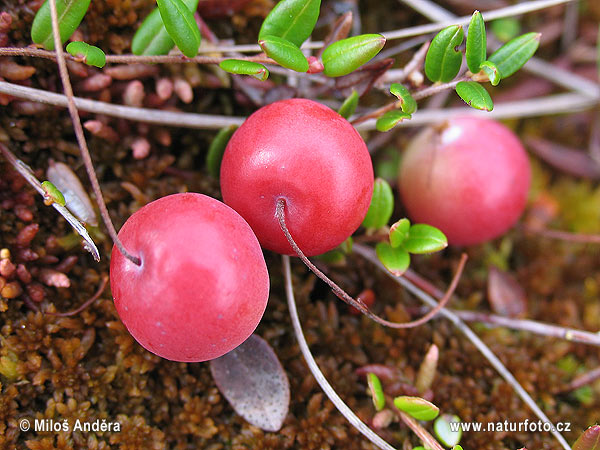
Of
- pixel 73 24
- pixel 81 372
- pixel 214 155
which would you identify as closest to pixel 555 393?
pixel 214 155

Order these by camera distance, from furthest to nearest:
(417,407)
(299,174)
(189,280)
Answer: (417,407)
(299,174)
(189,280)

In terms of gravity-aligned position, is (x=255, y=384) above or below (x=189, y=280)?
below

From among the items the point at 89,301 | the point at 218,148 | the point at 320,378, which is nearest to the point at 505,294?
the point at 320,378

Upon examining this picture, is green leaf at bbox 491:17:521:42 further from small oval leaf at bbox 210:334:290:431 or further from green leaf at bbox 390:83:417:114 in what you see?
small oval leaf at bbox 210:334:290:431

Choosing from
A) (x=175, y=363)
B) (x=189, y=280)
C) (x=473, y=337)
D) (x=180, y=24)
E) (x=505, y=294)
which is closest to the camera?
(x=189, y=280)

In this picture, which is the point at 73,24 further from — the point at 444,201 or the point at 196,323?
the point at 444,201

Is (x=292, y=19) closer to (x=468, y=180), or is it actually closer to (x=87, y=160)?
(x=87, y=160)

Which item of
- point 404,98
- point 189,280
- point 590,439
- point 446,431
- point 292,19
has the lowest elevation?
point 446,431
